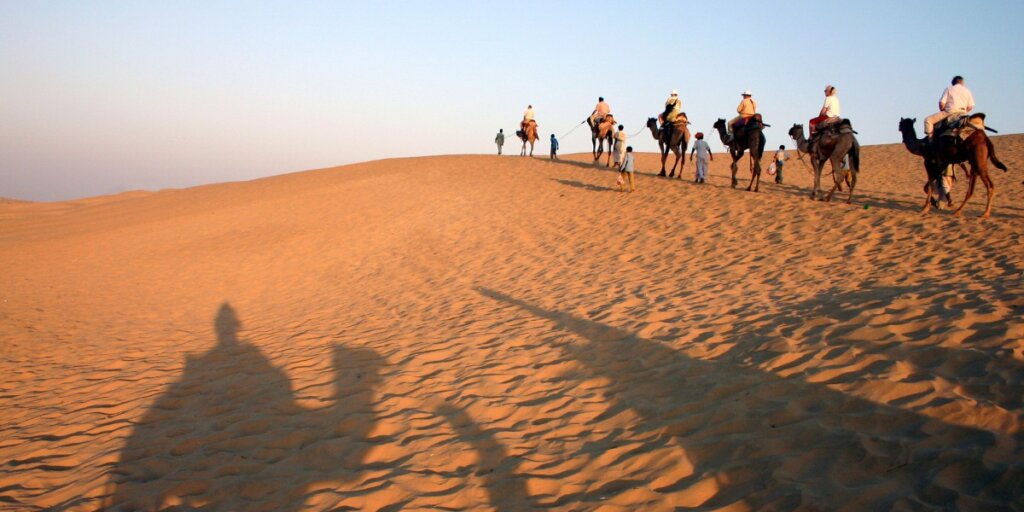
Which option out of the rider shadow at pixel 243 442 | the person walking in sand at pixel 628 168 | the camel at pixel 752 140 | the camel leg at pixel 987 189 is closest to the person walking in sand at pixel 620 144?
the person walking in sand at pixel 628 168

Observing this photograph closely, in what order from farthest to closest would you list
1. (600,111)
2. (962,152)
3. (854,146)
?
(600,111) < (854,146) < (962,152)

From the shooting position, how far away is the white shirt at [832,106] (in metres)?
14.1

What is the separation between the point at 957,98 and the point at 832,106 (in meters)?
3.06

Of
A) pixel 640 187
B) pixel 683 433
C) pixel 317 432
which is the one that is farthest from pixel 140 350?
pixel 640 187

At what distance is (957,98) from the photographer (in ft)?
37.1

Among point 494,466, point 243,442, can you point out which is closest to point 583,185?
point 243,442

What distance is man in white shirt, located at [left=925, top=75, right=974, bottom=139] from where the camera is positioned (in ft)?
36.8

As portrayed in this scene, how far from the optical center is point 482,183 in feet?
75.3

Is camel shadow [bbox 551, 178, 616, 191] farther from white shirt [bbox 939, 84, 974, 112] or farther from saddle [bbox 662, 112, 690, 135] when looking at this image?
white shirt [bbox 939, 84, 974, 112]

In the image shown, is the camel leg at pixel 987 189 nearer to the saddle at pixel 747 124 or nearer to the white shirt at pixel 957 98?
the white shirt at pixel 957 98

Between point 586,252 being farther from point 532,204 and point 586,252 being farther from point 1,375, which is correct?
point 1,375

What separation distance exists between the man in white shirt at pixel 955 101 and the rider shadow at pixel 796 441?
8.89 meters

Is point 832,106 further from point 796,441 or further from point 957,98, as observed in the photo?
point 796,441

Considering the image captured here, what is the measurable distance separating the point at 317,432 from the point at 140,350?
198 inches
